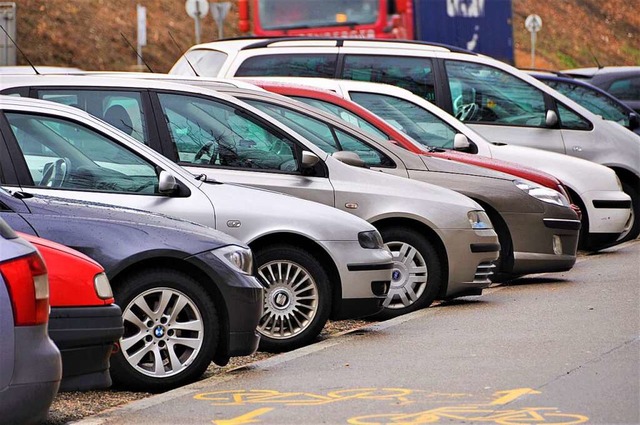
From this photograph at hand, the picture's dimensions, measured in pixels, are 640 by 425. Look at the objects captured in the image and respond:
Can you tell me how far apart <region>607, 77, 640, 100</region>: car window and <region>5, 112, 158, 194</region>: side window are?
1389cm

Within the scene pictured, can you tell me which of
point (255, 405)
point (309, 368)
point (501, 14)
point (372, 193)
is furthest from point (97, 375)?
point (501, 14)

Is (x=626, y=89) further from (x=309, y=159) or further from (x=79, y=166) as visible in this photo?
(x=79, y=166)

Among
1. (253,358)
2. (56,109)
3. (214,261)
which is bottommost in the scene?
(253,358)

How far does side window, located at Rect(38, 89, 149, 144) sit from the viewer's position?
1027cm

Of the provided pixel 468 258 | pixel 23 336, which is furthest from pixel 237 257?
pixel 468 258

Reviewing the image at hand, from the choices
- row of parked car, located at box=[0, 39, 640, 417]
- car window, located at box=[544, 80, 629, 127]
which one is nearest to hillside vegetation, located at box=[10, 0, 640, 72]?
car window, located at box=[544, 80, 629, 127]

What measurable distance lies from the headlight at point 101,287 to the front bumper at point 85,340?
0.05 m

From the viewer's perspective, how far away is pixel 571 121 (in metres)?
16.6

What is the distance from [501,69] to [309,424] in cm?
966

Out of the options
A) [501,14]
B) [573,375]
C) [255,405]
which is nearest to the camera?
[255,405]

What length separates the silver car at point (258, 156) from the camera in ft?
33.7

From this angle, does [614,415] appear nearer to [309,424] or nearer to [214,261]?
[309,424]

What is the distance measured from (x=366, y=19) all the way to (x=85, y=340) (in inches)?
704

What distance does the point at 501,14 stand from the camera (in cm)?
2772
